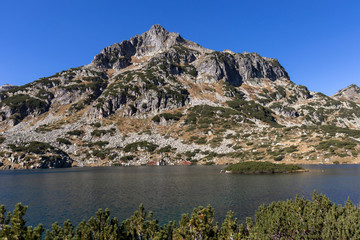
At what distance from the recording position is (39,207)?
118ft

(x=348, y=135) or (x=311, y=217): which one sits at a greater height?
(x=348, y=135)

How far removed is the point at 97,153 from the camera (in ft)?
518

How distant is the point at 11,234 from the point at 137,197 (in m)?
32.2

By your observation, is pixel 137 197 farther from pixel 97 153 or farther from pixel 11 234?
pixel 97 153

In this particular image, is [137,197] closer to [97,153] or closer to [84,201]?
[84,201]

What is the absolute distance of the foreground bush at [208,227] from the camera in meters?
14.1

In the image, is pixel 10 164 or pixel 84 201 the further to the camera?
pixel 10 164

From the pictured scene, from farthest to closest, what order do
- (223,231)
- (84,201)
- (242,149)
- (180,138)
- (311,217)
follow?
1. (180,138)
2. (242,149)
3. (84,201)
4. (311,217)
5. (223,231)

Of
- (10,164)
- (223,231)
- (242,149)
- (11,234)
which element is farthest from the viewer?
(242,149)

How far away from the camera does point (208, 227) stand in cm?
1517

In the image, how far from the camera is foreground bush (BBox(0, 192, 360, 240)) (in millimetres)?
14148

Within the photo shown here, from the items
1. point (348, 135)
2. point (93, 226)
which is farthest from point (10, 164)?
point (348, 135)

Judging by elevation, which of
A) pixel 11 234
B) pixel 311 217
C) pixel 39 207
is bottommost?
pixel 39 207

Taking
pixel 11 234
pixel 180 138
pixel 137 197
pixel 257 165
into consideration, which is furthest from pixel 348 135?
pixel 11 234
